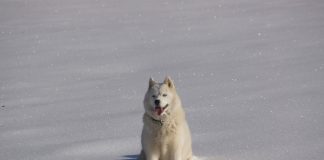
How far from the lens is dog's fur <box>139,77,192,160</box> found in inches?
208

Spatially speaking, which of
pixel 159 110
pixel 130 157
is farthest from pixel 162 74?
pixel 159 110

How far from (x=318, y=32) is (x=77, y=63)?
6418 mm

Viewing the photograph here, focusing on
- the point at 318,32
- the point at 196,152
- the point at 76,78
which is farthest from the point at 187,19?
the point at 196,152

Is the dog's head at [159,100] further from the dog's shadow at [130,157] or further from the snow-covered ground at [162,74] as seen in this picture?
the snow-covered ground at [162,74]

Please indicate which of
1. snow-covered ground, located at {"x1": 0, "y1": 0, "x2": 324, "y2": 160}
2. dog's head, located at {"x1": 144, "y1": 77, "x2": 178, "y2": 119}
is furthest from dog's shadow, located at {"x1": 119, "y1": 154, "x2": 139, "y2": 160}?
dog's head, located at {"x1": 144, "y1": 77, "x2": 178, "y2": 119}

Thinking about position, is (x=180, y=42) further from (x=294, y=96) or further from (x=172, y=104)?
(x=172, y=104)

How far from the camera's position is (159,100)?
528cm

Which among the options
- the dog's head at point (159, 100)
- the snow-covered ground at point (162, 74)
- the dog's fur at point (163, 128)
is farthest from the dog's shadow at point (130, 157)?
the dog's head at point (159, 100)

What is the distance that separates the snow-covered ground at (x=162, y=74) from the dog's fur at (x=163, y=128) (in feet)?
3.72

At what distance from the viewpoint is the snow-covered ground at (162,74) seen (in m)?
7.28

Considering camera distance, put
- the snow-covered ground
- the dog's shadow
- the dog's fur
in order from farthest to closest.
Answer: the snow-covered ground
the dog's shadow
the dog's fur

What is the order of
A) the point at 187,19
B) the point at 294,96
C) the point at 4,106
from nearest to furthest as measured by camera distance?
the point at 294,96 → the point at 4,106 → the point at 187,19

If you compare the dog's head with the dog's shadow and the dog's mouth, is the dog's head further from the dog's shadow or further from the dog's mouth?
the dog's shadow

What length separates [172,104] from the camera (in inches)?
213
